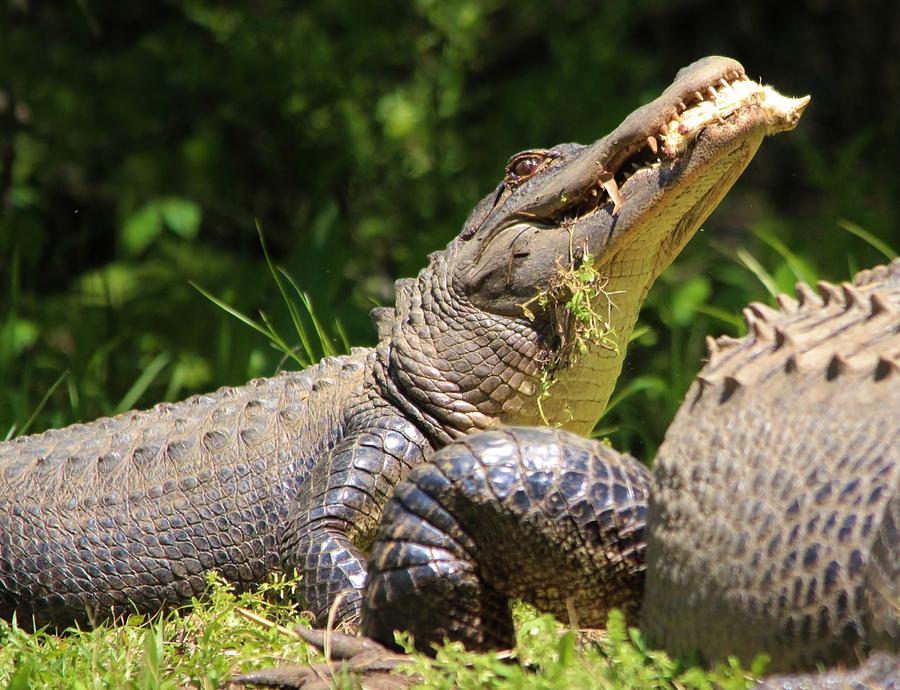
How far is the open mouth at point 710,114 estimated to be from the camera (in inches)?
132

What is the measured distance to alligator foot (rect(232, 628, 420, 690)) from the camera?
2.33 meters

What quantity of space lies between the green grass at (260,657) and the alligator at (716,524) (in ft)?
0.24

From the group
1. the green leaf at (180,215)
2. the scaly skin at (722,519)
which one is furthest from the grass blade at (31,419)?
the scaly skin at (722,519)

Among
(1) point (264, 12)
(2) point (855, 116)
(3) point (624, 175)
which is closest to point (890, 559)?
(3) point (624, 175)

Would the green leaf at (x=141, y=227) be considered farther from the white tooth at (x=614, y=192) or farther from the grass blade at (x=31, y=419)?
the white tooth at (x=614, y=192)

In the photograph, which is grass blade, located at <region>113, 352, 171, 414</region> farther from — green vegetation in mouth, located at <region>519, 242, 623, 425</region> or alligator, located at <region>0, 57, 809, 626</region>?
green vegetation in mouth, located at <region>519, 242, 623, 425</region>

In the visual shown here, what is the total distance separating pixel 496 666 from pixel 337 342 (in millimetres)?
3069

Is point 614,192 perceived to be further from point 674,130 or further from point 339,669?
point 339,669

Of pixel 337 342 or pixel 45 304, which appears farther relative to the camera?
pixel 45 304

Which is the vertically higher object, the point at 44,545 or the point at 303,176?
the point at 303,176

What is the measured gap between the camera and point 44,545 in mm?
3926

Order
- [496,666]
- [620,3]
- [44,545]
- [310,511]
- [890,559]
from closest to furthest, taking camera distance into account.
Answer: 1. [890,559]
2. [496,666]
3. [310,511]
4. [44,545]
5. [620,3]

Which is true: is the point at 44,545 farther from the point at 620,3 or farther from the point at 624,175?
the point at 620,3

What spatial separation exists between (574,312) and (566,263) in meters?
0.16
